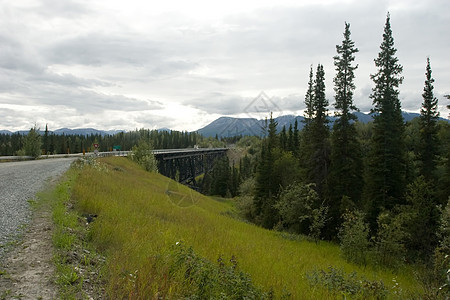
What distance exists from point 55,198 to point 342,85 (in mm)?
27308

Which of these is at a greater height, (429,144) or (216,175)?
(429,144)

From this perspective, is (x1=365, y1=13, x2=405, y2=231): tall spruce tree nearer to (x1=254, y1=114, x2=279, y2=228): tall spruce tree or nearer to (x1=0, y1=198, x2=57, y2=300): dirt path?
(x1=254, y1=114, x2=279, y2=228): tall spruce tree

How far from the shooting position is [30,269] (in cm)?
507

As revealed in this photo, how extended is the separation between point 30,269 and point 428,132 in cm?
4200

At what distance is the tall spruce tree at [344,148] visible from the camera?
2884 centimetres

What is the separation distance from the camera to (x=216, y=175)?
115 metres

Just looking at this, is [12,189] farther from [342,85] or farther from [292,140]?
[292,140]

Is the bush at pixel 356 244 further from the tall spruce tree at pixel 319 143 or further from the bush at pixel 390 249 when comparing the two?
the tall spruce tree at pixel 319 143

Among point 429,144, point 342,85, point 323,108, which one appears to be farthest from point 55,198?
point 429,144

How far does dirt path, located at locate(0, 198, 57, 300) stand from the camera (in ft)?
14.3

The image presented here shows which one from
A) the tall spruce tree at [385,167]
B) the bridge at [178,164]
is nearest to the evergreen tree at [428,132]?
the tall spruce tree at [385,167]

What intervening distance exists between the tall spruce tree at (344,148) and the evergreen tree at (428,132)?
31.9 ft

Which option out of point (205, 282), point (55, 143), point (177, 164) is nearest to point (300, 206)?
point (205, 282)

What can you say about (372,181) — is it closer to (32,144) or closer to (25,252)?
(25,252)
